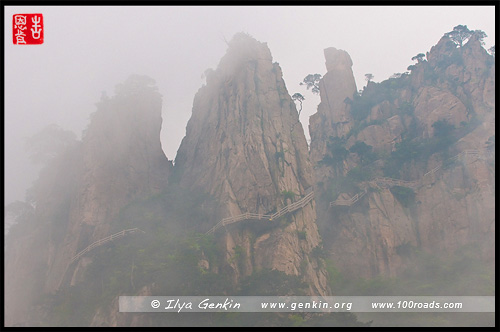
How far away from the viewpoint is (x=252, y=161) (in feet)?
113

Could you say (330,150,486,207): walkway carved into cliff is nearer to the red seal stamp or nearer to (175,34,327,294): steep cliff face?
(175,34,327,294): steep cliff face

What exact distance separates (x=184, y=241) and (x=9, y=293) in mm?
13198

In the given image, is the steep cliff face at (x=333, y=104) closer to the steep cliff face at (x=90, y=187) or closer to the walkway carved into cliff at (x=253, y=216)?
the walkway carved into cliff at (x=253, y=216)

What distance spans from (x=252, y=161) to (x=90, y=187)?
12.2 m

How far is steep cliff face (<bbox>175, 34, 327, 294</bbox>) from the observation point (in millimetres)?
30766

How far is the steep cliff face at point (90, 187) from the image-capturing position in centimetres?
3366

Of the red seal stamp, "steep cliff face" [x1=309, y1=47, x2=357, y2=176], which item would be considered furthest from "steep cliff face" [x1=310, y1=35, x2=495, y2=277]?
the red seal stamp

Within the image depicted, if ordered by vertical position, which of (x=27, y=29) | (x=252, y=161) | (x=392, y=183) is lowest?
(x=392, y=183)

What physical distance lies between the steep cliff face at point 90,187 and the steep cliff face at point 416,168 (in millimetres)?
15293

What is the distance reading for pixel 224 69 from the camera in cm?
4125

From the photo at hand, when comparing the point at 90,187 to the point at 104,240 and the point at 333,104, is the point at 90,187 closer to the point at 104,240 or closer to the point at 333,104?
the point at 104,240

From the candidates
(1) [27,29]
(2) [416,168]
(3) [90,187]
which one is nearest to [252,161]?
(3) [90,187]

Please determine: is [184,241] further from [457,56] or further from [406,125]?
[457,56]

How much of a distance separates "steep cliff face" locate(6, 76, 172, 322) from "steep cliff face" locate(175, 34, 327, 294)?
3447 millimetres
